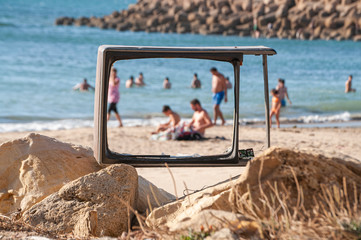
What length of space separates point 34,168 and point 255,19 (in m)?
41.3

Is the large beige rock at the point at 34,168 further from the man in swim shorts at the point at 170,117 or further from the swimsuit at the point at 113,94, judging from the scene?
the swimsuit at the point at 113,94

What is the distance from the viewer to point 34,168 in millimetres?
4676

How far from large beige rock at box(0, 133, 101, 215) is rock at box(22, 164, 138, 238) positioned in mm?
330

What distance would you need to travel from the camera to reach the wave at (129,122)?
12993 millimetres

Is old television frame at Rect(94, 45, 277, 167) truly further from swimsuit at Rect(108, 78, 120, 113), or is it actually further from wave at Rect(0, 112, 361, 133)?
wave at Rect(0, 112, 361, 133)

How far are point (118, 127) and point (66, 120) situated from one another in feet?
7.06

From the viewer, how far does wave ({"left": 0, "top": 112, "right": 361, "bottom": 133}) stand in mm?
12993

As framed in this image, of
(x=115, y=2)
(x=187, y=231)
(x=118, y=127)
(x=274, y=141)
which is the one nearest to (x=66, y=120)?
(x=118, y=127)

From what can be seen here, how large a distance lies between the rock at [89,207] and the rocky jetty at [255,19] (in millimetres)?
39221

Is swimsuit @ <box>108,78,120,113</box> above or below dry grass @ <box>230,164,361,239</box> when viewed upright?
above

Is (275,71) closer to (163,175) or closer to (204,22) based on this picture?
(163,175)

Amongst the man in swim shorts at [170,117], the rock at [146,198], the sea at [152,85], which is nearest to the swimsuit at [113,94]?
the sea at [152,85]

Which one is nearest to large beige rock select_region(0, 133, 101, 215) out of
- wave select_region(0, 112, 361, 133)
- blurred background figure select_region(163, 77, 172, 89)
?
wave select_region(0, 112, 361, 133)

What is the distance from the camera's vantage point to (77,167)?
4.88 meters
